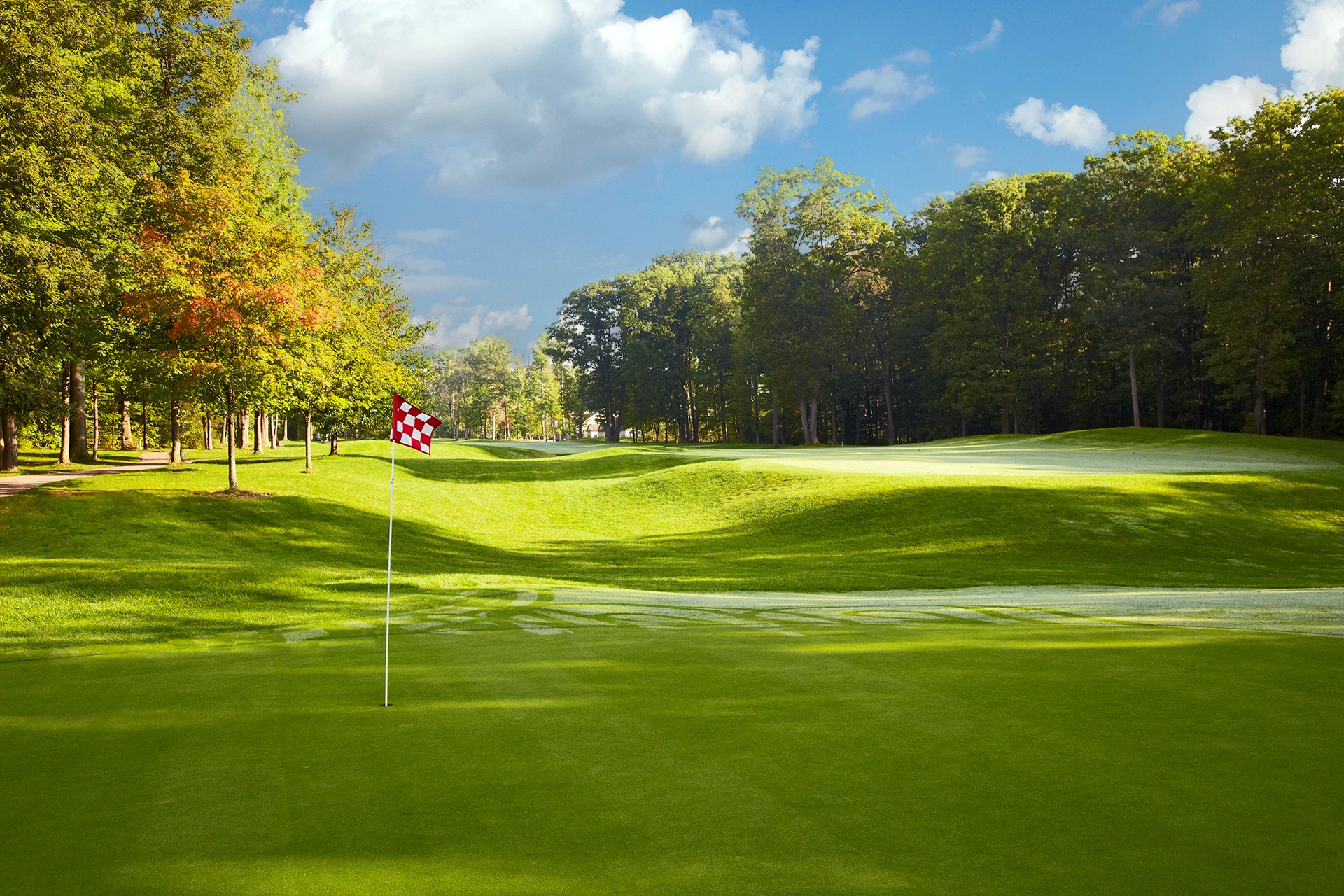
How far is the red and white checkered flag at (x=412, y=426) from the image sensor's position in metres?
9.17

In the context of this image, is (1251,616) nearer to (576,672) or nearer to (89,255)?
(576,672)

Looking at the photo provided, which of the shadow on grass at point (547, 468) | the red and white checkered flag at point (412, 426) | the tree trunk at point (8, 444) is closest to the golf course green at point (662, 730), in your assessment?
the red and white checkered flag at point (412, 426)

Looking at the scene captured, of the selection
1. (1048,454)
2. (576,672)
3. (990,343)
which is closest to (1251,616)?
(576,672)

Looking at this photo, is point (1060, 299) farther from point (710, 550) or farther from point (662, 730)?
point (662, 730)

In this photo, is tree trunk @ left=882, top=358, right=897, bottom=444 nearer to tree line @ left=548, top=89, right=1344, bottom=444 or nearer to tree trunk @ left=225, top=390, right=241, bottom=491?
tree line @ left=548, top=89, right=1344, bottom=444

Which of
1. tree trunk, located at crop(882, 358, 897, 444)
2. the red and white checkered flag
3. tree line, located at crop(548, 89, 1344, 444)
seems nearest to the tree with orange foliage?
the red and white checkered flag


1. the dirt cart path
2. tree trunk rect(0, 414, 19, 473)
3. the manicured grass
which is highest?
tree trunk rect(0, 414, 19, 473)

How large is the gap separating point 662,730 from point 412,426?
207 inches

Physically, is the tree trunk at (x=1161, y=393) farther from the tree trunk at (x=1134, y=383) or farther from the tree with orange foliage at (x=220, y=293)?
the tree with orange foliage at (x=220, y=293)

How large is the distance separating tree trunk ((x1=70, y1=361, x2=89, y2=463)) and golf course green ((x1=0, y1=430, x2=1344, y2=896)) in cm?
1681

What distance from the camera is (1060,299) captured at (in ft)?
198

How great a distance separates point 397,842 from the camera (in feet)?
12.6

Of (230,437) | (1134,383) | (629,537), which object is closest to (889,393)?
(1134,383)

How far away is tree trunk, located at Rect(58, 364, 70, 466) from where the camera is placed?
32.4m
